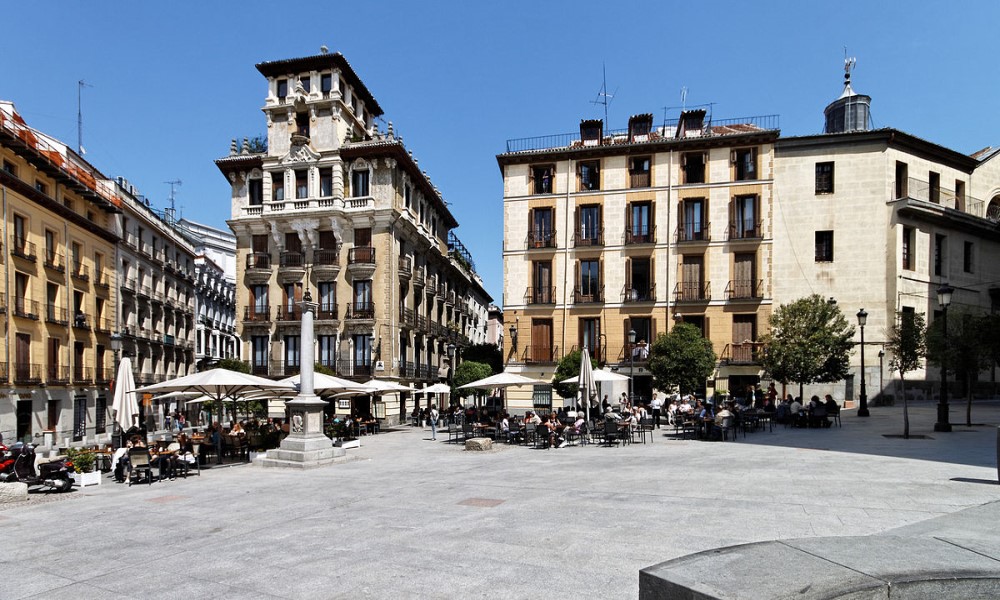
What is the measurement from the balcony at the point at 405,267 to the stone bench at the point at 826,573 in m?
36.4

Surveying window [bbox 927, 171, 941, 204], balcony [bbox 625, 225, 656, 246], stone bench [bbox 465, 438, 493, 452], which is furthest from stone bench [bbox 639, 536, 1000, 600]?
window [bbox 927, 171, 941, 204]

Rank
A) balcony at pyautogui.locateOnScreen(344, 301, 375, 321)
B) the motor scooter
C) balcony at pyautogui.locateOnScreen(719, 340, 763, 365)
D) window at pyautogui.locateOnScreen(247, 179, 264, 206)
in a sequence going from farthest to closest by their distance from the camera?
window at pyautogui.locateOnScreen(247, 179, 264, 206), balcony at pyautogui.locateOnScreen(344, 301, 375, 321), balcony at pyautogui.locateOnScreen(719, 340, 763, 365), the motor scooter

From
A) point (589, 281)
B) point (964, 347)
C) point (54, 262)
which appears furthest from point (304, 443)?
point (54, 262)

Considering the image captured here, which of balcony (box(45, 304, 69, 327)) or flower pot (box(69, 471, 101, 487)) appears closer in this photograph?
flower pot (box(69, 471, 101, 487))

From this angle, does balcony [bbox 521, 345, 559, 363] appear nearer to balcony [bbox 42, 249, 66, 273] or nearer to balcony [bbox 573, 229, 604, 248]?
balcony [bbox 573, 229, 604, 248]

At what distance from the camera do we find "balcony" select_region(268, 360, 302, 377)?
37938 mm

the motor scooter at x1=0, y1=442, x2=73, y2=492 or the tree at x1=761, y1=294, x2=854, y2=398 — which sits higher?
the tree at x1=761, y1=294, x2=854, y2=398

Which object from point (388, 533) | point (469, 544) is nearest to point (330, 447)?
point (388, 533)

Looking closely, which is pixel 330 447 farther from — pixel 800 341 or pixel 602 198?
pixel 602 198

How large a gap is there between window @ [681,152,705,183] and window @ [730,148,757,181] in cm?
170

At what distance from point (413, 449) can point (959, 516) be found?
1564cm

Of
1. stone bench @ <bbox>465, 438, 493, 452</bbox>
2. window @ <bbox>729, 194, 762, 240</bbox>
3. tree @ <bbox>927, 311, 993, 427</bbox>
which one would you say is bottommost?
stone bench @ <bbox>465, 438, 493, 452</bbox>

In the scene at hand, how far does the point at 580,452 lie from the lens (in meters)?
17.0

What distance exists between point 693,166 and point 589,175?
20.0ft
